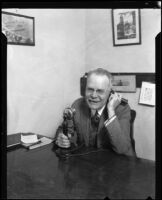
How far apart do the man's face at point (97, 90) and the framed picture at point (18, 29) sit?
291 mm

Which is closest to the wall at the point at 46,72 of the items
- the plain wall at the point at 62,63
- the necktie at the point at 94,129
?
the plain wall at the point at 62,63

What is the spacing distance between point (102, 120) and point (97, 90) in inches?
5.0

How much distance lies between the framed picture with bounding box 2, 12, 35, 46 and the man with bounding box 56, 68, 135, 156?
0.29m

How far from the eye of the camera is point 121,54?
1.01 metres

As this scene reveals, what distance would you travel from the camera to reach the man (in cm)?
75

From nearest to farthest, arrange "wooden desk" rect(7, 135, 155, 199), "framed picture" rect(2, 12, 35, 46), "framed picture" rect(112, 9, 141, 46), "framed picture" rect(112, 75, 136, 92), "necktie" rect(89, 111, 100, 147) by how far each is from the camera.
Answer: "wooden desk" rect(7, 135, 155, 199) < "framed picture" rect(2, 12, 35, 46) < "framed picture" rect(112, 9, 141, 46) < "necktie" rect(89, 111, 100, 147) < "framed picture" rect(112, 75, 136, 92)

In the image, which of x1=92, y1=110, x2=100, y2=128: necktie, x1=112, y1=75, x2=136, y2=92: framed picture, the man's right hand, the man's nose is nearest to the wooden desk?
the man's right hand

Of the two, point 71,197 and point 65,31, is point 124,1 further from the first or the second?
point 65,31

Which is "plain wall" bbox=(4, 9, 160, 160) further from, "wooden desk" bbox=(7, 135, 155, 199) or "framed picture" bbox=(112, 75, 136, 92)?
"wooden desk" bbox=(7, 135, 155, 199)

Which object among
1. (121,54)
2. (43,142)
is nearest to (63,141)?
(43,142)

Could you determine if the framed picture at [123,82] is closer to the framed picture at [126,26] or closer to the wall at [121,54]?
the wall at [121,54]

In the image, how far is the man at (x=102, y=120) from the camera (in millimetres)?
749

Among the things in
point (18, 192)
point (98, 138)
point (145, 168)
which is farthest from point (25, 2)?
point (98, 138)

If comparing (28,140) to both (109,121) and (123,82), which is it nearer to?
(109,121)
